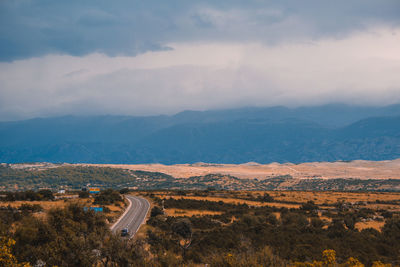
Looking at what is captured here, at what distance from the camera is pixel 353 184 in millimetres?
136625

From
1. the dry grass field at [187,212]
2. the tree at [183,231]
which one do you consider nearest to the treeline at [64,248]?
the tree at [183,231]

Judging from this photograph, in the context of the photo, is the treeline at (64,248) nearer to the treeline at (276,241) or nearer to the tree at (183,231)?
the treeline at (276,241)

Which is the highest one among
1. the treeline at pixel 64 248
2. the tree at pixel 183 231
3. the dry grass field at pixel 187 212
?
the treeline at pixel 64 248

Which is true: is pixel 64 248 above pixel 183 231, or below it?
above

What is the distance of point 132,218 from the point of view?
169 ft

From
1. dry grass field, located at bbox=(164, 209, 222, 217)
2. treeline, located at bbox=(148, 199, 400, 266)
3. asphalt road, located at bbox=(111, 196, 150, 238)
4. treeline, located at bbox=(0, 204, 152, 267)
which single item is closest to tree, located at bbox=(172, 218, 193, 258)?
treeline, located at bbox=(148, 199, 400, 266)

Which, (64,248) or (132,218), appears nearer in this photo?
(64,248)

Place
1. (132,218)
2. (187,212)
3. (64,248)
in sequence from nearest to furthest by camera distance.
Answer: (64,248), (132,218), (187,212)

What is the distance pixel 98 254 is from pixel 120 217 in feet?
95.0

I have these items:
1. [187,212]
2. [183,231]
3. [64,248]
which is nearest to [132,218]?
[187,212]

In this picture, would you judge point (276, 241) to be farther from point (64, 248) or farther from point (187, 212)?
point (187, 212)

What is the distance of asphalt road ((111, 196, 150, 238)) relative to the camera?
44.5m

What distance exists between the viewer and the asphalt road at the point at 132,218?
44469 millimetres

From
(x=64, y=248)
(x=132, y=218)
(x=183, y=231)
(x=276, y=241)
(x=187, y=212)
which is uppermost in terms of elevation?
(x=64, y=248)
